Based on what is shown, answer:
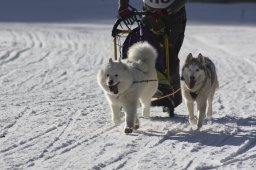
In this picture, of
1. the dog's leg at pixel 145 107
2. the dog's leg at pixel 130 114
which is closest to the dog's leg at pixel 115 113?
the dog's leg at pixel 130 114

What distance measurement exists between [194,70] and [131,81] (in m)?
0.62

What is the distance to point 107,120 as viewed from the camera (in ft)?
22.0

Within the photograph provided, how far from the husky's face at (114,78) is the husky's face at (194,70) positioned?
22.7 inches

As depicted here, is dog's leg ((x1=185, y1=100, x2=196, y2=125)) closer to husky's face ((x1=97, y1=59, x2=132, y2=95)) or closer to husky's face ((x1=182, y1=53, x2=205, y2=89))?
husky's face ((x1=182, y1=53, x2=205, y2=89))

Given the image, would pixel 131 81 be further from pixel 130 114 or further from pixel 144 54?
pixel 144 54

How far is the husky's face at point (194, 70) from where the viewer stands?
19.9 feet

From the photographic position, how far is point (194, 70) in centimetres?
607

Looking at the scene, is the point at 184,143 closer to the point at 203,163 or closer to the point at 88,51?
the point at 203,163

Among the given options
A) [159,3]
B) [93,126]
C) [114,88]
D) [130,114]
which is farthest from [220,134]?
[159,3]

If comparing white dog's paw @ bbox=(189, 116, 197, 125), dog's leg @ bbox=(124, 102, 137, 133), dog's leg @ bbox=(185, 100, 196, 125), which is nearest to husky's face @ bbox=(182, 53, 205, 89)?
dog's leg @ bbox=(185, 100, 196, 125)

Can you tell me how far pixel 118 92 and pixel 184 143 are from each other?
0.83 meters

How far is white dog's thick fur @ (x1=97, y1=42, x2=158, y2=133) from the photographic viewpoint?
5.88 meters

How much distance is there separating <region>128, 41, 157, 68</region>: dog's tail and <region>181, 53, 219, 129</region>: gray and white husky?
1.33ft

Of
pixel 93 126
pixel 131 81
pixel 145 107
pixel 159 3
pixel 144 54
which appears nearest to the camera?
pixel 131 81
